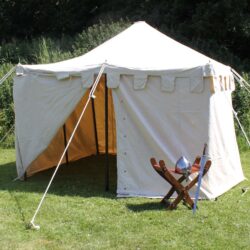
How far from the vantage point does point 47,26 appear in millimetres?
23609

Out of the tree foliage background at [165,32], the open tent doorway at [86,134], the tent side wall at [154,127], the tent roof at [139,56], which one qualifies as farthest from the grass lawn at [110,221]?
the tree foliage background at [165,32]

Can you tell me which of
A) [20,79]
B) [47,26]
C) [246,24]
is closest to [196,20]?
[246,24]

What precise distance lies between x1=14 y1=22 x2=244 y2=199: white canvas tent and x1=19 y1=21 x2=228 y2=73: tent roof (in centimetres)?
1

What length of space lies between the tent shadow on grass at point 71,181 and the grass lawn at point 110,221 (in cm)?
1

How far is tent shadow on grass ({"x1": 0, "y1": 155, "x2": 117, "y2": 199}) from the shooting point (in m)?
7.41

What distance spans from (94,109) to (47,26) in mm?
15087

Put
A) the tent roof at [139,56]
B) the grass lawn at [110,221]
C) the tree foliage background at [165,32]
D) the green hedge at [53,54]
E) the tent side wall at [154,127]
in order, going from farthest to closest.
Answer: the tree foliage background at [165,32] → the green hedge at [53,54] → the tent roof at [139,56] → the tent side wall at [154,127] → the grass lawn at [110,221]

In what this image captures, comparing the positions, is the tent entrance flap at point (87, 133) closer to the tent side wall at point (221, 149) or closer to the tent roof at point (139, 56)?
the tent roof at point (139, 56)

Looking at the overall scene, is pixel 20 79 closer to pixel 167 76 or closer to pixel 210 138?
pixel 167 76

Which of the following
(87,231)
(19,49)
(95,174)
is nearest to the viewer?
(87,231)

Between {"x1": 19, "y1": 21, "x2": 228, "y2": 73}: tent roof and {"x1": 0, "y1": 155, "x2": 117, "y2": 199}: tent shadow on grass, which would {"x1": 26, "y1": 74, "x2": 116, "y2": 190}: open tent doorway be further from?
{"x1": 19, "y1": 21, "x2": 228, "y2": 73}: tent roof

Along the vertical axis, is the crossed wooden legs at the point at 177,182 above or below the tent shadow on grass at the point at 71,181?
above

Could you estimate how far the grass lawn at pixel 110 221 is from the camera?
5387mm

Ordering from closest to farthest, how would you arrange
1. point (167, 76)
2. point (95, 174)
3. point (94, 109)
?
point (167, 76)
point (95, 174)
point (94, 109)
